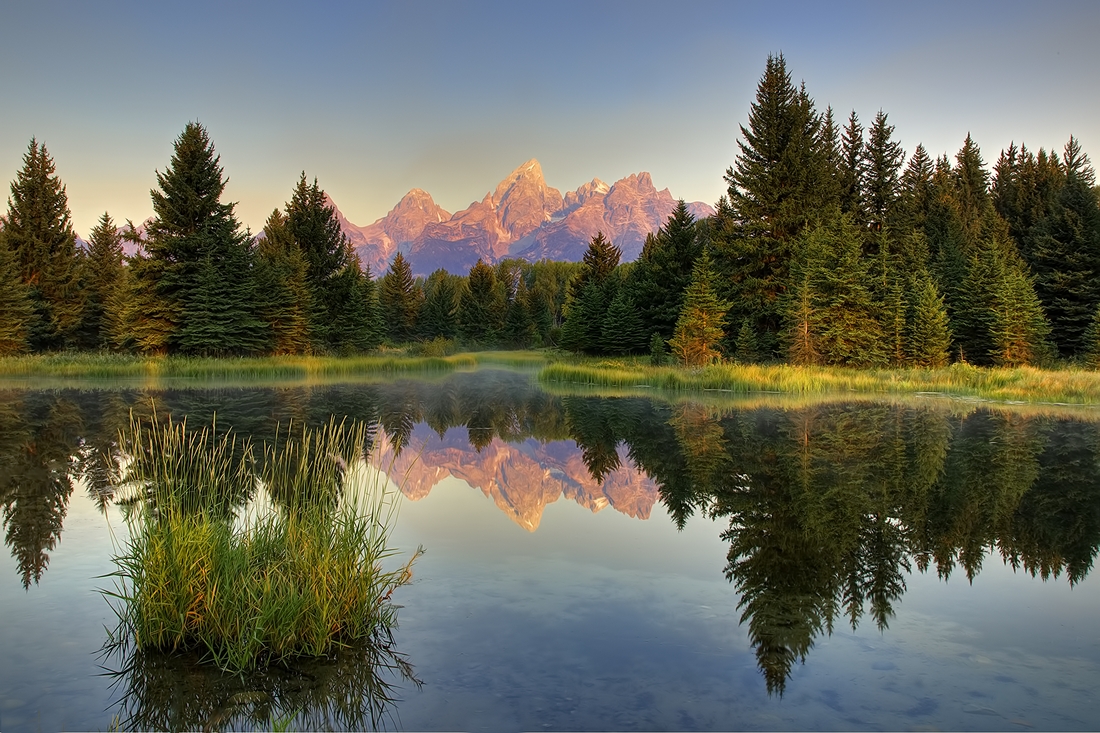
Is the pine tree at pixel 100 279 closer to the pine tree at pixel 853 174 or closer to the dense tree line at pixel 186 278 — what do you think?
the dense tree line at pixel 186 278

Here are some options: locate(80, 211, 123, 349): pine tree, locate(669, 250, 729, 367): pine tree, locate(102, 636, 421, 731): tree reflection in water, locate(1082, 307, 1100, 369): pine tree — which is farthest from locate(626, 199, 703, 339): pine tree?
locate(102, 636, 421, 731): tree reflection in water

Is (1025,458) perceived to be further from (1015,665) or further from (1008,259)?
(1008,259)

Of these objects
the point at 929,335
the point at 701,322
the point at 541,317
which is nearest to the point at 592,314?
the point at 701,322

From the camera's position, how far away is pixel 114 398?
2139 cm

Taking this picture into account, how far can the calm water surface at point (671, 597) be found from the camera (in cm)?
409

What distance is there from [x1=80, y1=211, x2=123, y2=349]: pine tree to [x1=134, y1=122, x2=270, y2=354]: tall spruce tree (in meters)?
8.55

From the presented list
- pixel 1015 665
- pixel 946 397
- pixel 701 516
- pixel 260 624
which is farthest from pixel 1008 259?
pixel 260 624

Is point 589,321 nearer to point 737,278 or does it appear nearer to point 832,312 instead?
point 737,278

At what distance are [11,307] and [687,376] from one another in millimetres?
33305

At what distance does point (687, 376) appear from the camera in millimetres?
28406

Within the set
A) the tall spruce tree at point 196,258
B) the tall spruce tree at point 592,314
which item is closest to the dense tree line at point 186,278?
the tall spruce tree at point 196,258

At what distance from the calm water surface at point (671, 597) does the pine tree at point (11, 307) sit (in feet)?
92.8

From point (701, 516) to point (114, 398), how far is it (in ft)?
63.5

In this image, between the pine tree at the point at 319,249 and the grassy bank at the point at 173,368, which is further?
the pine tree at the point at 319,249
